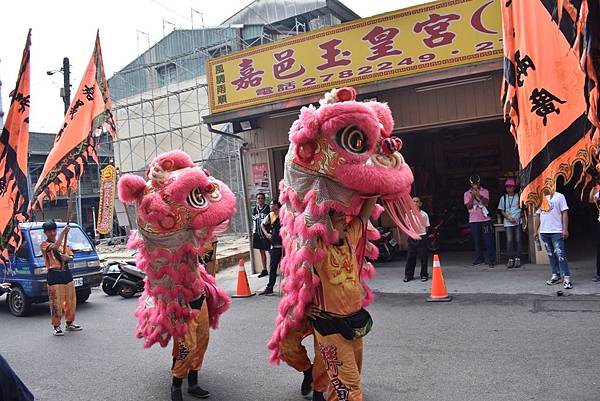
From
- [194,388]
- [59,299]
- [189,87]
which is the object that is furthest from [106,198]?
[194,388]

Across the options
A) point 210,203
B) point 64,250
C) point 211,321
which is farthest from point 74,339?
point 210,203

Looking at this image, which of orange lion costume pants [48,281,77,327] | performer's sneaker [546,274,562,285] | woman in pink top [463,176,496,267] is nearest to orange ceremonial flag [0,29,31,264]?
orange lion costume pants [48,281,77,327]

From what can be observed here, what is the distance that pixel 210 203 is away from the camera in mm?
4297

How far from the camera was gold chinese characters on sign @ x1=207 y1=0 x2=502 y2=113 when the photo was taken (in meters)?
8.17

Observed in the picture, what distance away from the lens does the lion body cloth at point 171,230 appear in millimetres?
4145

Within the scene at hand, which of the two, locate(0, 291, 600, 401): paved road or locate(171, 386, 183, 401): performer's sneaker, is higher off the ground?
locate(171, 386, 183, 401): performer's sneaker

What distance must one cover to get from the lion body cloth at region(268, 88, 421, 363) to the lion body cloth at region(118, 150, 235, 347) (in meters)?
1.00

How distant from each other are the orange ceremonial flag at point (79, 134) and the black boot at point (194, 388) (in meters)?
2.10

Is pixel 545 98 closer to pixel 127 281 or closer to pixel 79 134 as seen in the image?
pixel 79 134

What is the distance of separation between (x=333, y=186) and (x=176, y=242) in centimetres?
163

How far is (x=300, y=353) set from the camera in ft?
12.5

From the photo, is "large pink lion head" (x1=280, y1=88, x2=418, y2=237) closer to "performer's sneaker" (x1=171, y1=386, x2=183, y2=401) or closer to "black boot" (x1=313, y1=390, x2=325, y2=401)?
"black boot" (x1=313, y1=390, x2=325, y2=401)

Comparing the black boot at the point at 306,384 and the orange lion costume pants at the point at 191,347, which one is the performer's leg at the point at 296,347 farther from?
the orange lion costume pants at the point at 191,347

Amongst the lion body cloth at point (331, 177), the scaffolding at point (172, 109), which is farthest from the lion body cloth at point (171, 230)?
the scaffolding at point (172, 109)
